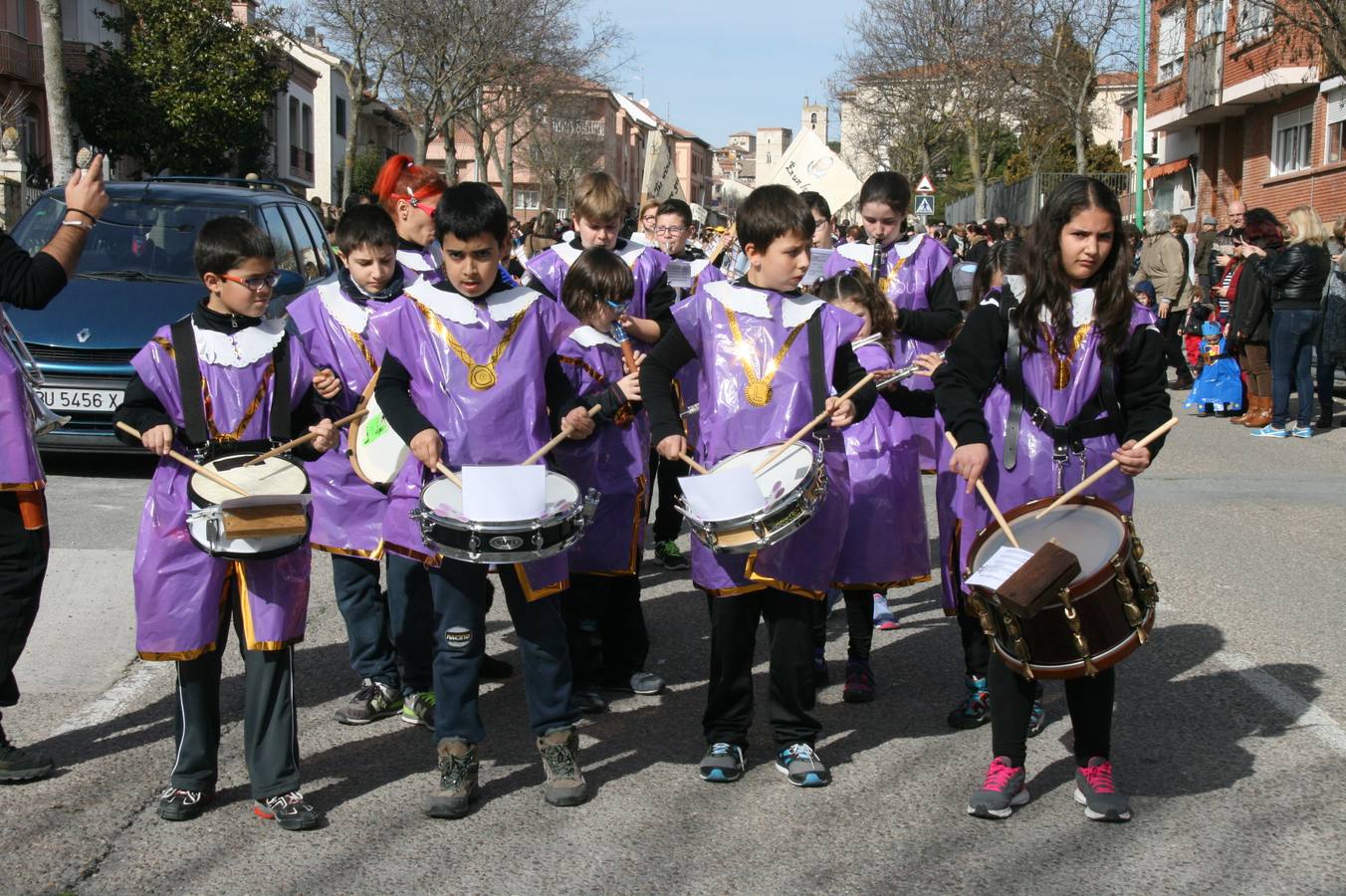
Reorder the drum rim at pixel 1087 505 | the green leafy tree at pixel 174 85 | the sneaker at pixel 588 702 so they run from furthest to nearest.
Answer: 1. the green leafy tree at pixel 174 85
2. the sneaker at pixel 588 702
3. the drum rim at pixel 1087 505

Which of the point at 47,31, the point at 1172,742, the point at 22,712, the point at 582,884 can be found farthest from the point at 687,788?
the point at 47,31

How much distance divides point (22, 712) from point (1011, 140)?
62831 mm

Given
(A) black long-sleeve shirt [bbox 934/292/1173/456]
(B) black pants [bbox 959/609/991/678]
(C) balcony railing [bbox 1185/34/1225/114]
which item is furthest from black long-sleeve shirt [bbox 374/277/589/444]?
(C) balcony railing [bbox 1185/34/1225/114]

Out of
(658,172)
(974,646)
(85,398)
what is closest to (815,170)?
(658,172)

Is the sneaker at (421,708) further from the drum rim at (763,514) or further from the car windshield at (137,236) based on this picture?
the car windshield at (137,236)

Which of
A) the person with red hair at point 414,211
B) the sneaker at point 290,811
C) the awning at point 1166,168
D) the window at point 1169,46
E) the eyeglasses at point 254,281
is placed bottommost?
the sneaker at point 290,811

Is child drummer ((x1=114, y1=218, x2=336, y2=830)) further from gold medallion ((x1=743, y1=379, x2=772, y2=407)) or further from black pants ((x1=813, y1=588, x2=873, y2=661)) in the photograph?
black pants ((x1=813, y1=588, x2=873, y2=661))

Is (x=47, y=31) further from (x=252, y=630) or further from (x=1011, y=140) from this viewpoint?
(x=1011, y=140)

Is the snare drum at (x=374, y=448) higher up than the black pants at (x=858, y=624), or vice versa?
the snare drum at (x=374, y=448)

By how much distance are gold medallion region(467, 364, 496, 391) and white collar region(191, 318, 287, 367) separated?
60 cm

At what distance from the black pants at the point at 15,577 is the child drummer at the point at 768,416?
199cm

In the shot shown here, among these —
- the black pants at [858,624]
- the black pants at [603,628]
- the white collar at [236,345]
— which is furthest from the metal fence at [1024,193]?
the white collar at [236,345]

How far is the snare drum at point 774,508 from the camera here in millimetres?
4105

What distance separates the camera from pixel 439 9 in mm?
38438
